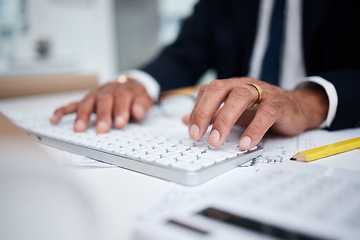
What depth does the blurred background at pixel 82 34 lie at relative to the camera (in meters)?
2.06

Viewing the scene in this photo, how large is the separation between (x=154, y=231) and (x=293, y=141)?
0.34 metres

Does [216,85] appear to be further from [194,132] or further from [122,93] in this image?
[122,93]

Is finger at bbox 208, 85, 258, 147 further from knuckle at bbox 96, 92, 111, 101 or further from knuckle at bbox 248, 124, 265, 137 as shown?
knuckle at bbox 96, 92, 111, 101

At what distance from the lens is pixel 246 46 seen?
1.00 meters

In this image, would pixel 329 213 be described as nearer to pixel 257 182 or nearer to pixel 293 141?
pixel 257 182

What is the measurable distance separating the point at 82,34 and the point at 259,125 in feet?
8.99

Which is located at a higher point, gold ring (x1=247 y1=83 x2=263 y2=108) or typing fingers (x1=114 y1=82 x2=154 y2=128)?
gold ring (x1=247 y1=83 x2=263 y2=108)

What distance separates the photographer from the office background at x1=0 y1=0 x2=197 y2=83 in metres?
2.08

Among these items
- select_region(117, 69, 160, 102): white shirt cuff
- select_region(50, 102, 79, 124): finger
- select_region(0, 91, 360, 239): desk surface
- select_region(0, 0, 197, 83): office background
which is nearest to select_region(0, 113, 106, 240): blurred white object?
select_region(0, 91, 360, 239): desk surface

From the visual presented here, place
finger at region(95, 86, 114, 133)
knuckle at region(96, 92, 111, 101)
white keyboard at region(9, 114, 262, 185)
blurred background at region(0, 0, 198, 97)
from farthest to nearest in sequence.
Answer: blurred background at region(0, 0, 198, 97) < knuckle at region(96, 92, 111, 101) < finger at region(95, 86, 114, 133) < white keyboard at region(9, 114, 262, 185)

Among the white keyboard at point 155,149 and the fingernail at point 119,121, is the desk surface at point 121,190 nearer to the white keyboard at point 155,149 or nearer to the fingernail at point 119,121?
the white keyboard at point 155,149

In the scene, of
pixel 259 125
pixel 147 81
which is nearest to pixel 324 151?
pixel 259 125

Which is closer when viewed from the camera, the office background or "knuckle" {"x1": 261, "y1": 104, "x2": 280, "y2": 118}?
"knuckle" {"x1": 261, "y1": 104, "x2": 280, "y2": 118}

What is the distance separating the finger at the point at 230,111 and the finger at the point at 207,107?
0.02 meters
